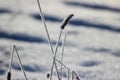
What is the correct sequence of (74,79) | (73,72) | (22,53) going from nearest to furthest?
1. (73,72)
2. (74,79)
3. (22,53)

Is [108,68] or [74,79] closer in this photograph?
[74,79]

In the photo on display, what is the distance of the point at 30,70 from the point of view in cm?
1495

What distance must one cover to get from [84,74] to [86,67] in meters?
1.15

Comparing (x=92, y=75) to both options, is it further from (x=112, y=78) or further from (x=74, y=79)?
(x=74, y=79)

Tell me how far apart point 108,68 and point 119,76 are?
8.51 feet

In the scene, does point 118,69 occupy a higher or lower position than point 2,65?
lower

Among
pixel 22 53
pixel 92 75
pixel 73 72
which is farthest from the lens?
pixel 22 53

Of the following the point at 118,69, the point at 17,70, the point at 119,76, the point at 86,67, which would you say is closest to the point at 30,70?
the point at 17,70

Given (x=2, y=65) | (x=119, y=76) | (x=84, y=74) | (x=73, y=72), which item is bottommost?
(x=73, y=72)

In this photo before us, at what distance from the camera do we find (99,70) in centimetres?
1387

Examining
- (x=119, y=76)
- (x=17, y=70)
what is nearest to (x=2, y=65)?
(x=17, y=70)

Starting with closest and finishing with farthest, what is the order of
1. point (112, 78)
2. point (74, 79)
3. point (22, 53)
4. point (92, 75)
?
point (74, 79) < point (112, 78) < point (92, 75) < point (22, 53)

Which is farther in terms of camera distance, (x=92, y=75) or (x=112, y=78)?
(x=92, y=75)

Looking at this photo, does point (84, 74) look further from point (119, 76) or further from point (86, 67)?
point (119, 76)
